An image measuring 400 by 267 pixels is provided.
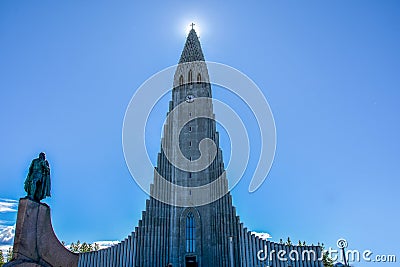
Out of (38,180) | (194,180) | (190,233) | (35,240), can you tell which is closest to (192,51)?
(194,180)

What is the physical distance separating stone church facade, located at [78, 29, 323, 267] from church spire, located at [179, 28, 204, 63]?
24.2 ft

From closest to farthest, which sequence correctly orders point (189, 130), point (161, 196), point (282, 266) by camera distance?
point (282, 266) → point (161, 196) → point (189, 130)

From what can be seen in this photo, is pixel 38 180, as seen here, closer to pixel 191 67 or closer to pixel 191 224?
pixel 191 224

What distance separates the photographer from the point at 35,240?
12.6 metres

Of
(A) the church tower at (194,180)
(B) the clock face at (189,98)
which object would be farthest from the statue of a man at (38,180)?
(B) the clock face at (189,98)

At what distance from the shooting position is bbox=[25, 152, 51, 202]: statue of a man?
13219 millimetres

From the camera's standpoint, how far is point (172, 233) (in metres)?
28.8

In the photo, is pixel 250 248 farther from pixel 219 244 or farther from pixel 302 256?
pixel 302 256

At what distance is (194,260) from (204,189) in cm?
578

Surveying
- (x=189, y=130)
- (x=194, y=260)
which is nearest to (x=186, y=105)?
(x=189, y=130)

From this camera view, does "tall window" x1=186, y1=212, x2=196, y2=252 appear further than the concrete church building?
Yes

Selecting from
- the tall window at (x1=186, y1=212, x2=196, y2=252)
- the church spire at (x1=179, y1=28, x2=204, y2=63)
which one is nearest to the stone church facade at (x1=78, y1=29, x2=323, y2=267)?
the tall window at (x1=186, y1=212, x2=196, y2=252)

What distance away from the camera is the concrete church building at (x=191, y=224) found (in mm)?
27672

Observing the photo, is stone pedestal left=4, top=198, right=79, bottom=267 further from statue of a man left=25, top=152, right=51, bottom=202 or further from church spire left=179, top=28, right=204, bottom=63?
church spire left=179, top=28, right=204, bottom=63
